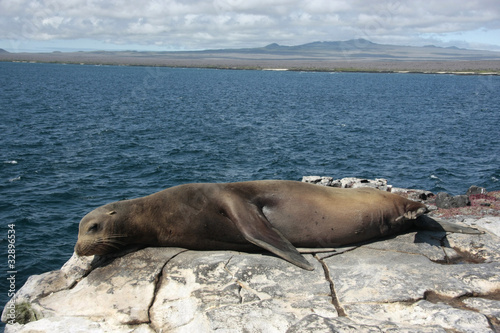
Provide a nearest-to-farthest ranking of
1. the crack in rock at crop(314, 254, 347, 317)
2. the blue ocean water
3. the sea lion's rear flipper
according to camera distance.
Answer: the crack in rock at crop(314, 254, 347, 317)
the sea lion's rear flipper
the blue ocean water

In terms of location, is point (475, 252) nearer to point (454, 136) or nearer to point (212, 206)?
point (212, 206)

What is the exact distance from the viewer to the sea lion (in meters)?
7.82

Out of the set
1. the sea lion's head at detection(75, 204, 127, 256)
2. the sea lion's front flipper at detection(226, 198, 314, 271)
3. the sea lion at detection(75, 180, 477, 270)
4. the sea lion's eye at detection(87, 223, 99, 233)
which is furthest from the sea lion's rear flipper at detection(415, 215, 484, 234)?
the sea lion's eye at detection(87, 223, 99, 233)

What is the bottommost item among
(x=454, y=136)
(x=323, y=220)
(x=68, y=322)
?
(x=454, y=136)

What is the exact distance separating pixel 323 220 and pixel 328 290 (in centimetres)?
192

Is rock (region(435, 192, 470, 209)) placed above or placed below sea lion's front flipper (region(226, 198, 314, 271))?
below

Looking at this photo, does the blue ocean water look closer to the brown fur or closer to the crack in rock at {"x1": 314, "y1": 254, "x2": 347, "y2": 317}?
the brown fur

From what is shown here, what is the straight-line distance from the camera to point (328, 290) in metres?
6.52

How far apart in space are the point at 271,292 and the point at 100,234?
3.25m

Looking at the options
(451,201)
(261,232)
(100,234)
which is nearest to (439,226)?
(261,232)

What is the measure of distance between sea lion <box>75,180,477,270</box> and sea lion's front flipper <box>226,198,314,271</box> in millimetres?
17

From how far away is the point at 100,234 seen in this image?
778 cm

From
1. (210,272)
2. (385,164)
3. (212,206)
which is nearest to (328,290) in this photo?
(210,272)

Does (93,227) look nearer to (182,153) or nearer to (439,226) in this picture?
(439,226)
